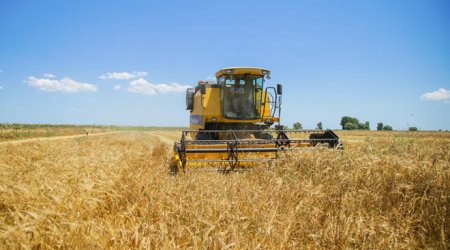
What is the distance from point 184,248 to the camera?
2.17 m

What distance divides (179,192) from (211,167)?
7.38 ft

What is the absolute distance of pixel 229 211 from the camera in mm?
2809

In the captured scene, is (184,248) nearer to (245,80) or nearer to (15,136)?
(245,80)

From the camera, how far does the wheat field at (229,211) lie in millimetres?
2227

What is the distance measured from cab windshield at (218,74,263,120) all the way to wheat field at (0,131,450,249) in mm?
4215

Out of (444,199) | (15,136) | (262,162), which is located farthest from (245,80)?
(15,136)

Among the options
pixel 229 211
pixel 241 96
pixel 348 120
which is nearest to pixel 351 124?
pixel 348 120

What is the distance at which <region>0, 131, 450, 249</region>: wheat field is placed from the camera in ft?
7.30

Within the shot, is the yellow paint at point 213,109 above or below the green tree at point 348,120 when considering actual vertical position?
below

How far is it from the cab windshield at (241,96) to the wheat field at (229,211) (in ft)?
13.8

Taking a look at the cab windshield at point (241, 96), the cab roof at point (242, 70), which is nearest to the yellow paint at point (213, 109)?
the cab windshield at point (241, 96)

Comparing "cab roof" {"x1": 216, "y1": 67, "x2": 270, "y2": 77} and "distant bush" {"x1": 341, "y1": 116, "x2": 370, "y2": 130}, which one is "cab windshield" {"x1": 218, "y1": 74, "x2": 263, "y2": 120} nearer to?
"cab roof" {"x1": 216, "y1": 67, "x2": 270, "y2": 77}

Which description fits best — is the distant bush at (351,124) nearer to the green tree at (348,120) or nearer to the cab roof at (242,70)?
the green tree at (348,120)

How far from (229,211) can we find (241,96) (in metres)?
6.26
